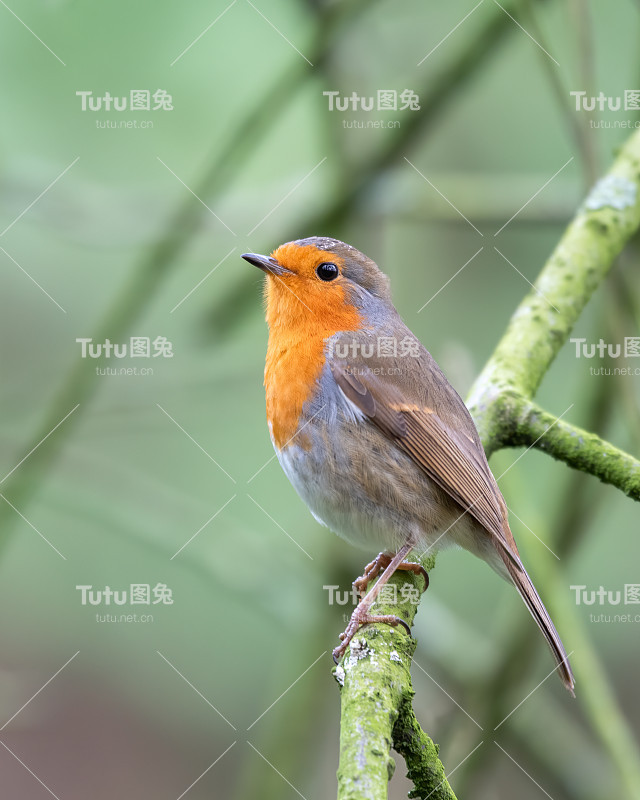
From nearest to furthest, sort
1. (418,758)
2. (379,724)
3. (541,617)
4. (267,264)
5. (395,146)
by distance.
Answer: (379,724) < (418,758) < (541,617) < (267,264) < (395,146)

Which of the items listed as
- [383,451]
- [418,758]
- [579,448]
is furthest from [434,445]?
[418,758]

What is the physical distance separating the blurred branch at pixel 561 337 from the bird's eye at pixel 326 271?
77 centimetres

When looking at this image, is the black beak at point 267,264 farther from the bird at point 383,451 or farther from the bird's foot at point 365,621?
the bird's foot at point 365,621

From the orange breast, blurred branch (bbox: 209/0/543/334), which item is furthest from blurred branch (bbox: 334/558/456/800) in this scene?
blurred branch (bbox: 209/0/543/334)

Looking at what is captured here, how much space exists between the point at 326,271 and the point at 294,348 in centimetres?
41

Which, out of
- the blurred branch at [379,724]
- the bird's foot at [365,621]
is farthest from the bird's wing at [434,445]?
the blurred branch at [379,724]

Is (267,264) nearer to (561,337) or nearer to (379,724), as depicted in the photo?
(561,337)

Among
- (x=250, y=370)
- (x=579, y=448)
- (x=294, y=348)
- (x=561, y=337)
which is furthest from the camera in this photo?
(x=250, y=370)

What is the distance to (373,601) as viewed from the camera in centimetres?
276

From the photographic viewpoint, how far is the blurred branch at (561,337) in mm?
2715

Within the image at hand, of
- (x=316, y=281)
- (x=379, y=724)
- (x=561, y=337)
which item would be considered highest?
(x=316, y=281)

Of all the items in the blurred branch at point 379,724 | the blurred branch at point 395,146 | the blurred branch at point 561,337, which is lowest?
the blurred branch at point 379,724

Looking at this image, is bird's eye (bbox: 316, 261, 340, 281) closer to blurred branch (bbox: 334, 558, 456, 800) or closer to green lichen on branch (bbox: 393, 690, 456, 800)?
blurred branch (bbox: 334, 558, 456, 800)

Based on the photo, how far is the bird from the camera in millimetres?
3074
